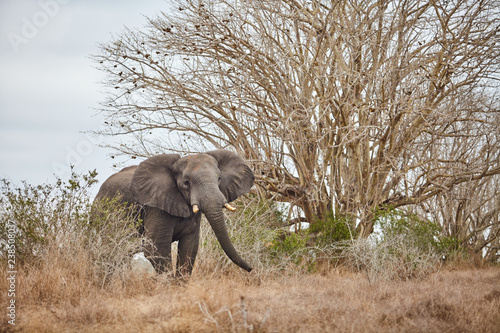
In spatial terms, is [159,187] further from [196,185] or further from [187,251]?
[187,251]

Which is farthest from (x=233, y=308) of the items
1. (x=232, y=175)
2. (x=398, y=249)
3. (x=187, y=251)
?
(x=398, y=249)

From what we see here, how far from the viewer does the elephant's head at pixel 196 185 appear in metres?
7.88

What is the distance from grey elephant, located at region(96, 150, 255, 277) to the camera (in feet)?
26.1

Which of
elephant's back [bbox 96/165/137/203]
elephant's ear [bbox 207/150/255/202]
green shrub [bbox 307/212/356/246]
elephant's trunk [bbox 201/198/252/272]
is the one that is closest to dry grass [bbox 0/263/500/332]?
elephant's trunk [bbox 201/198/252/272]

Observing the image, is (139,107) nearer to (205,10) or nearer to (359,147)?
(205,10)

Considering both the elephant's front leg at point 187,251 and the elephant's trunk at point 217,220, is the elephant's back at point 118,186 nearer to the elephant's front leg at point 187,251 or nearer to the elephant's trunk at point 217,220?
the elephant's front leg at point 187,251

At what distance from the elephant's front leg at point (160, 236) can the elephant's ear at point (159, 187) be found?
0.86 ft

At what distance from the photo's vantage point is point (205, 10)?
12531mm

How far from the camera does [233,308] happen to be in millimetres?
5449

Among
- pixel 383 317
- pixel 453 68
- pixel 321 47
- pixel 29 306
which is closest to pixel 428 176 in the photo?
pixel 453 68

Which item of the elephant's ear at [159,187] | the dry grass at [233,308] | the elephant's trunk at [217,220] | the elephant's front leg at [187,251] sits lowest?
the dry grass at [233,308]

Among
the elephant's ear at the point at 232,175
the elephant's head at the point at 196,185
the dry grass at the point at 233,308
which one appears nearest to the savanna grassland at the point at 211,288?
the dry grass at the point at 233,308

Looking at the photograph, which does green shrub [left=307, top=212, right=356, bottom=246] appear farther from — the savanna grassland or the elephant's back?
the elephant's back

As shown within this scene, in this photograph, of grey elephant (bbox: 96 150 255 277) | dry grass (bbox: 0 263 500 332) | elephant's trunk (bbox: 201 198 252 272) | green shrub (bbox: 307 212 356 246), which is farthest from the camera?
green shrub (bbox: 307 212 356 246)
